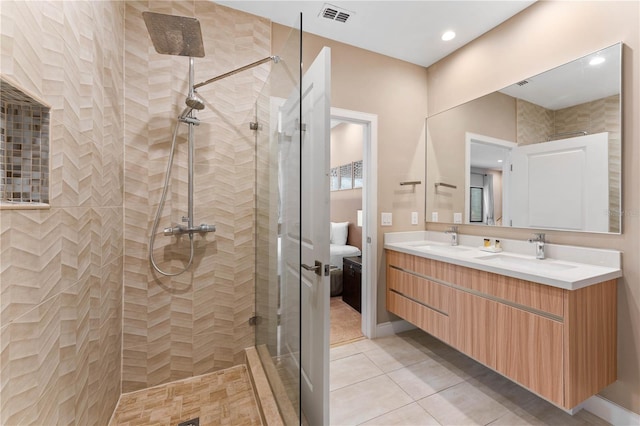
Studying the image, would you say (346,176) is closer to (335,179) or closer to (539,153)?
(335,179)

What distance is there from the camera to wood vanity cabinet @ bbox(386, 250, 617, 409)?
4.30 feet

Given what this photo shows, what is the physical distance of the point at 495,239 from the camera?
2186 mm

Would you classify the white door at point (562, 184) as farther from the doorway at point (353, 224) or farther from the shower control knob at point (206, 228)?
the shower control knob at point (206, 228)

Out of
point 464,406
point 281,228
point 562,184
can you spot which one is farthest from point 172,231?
point 562,184

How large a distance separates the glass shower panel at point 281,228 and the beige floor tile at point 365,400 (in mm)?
433

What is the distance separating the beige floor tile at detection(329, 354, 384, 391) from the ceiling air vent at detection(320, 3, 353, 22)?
9.27 feet

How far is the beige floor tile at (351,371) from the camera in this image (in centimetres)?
190

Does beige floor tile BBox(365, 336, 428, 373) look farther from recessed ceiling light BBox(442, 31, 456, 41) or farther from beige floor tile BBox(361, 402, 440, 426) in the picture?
recessed ceiling light BBox(442, 31, 456, 41)

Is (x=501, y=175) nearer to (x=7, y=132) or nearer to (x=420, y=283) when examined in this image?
(x=420, y=283)

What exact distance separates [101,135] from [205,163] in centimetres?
64

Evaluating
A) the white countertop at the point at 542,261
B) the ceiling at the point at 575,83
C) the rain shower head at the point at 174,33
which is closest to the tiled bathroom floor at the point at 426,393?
the white countertop at the point at 542,261

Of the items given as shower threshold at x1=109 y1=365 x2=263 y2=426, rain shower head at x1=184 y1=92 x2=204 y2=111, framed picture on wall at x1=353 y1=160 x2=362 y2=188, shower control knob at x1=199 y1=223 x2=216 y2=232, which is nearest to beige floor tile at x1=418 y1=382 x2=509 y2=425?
shower threshold at x1=109 y1=365 x2=263 y2=426

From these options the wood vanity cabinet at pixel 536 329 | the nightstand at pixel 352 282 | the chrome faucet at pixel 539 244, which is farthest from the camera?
the nightstand at pixel 352 282

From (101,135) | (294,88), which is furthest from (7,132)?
(294,88)
